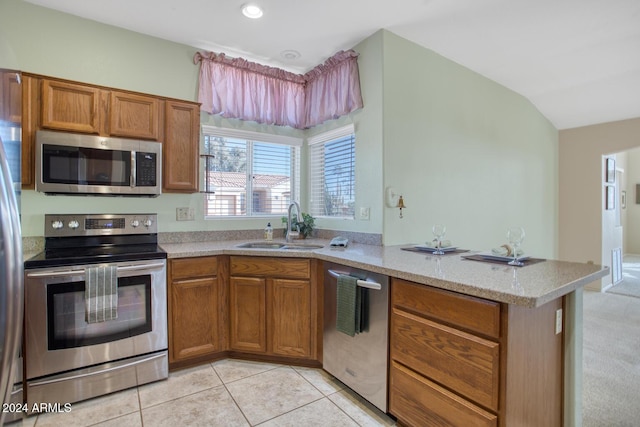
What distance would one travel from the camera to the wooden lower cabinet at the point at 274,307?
2320 millimetres

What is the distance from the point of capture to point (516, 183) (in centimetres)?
383

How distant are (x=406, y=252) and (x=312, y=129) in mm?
1803

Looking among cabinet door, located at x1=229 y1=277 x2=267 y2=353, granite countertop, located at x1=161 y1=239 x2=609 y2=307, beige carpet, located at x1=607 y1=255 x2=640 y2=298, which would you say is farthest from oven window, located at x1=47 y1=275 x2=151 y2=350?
beige carpet, located at x1=607 y1=255 x2=640 y2=298

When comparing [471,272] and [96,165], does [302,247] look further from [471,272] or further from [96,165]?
[96,165]

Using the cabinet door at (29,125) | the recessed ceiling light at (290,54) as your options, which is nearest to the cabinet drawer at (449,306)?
the recessed ceiling light at (290,54)

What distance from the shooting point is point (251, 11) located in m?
2.30

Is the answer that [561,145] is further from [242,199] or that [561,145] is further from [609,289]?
[242,199]

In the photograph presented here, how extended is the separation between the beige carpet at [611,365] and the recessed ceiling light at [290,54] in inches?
134

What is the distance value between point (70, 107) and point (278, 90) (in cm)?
175

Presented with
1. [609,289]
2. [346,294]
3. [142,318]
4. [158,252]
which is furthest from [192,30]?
[609,289]

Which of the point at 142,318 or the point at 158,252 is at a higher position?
the point at 158,252

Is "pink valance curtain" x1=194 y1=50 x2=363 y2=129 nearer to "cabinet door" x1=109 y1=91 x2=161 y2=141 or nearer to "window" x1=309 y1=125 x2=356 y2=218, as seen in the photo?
"window" x1=309 y1=125 x2=356 y2=218

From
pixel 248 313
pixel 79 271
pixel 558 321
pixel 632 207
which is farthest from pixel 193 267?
pixel 632 207

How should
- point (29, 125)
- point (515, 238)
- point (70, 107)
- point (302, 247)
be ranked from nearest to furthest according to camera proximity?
point (515, 238)
point (29, 125)
point (70, 107)
point (302, 247)
